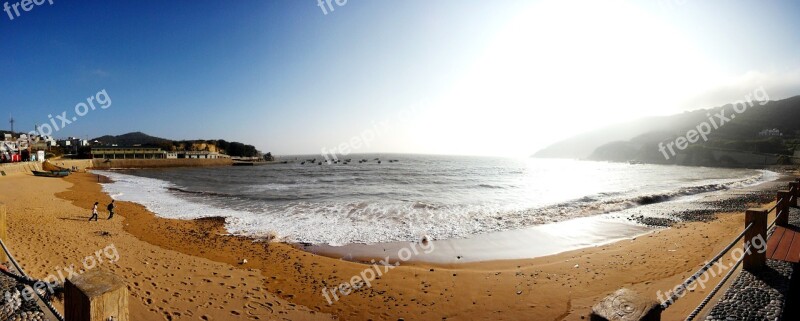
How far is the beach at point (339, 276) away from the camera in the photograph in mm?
7391

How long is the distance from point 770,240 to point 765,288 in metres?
3.41

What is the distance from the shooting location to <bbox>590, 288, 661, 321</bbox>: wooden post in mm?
1984

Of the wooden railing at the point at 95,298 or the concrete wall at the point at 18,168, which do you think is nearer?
the wooden railing at the point at 95,298

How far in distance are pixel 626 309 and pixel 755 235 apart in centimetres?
623

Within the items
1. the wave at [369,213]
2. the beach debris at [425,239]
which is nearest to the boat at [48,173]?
the wave at [369,213]

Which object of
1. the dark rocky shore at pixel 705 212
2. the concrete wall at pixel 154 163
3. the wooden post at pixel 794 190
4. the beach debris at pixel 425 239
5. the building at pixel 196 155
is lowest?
the dark rocky shore at pixel 705 212

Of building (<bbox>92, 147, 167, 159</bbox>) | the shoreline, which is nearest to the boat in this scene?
the shoreline

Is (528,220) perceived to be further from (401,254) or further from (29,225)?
(29,225)

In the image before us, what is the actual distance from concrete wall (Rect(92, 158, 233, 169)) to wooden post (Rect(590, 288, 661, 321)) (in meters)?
97.1

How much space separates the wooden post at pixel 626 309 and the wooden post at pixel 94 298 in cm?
316

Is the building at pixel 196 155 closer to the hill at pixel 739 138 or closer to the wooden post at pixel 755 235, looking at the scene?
the wooden post at pixel 755 235

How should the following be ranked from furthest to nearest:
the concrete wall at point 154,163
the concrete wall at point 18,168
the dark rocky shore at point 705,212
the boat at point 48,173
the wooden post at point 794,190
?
the concrete wall at point 154,163, the boat at point 48,173, the concrete wall at point 18,168, the dark rocky shore at point 705,212, the wooden post at point 794,190

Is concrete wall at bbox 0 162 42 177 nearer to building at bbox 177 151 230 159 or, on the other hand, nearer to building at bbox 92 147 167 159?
building at bbox 92 147 167 159

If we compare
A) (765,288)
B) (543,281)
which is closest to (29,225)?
(543,281)
